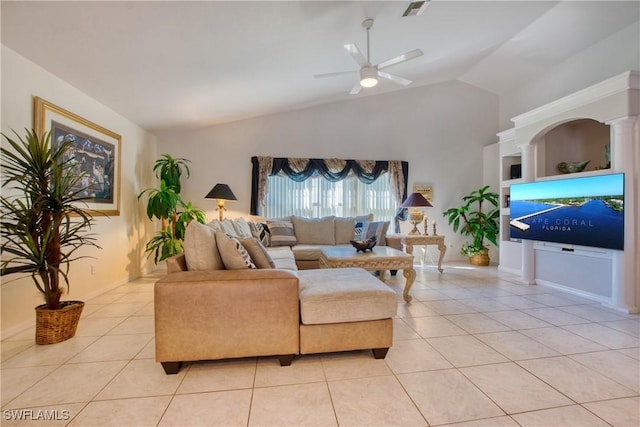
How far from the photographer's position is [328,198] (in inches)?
220

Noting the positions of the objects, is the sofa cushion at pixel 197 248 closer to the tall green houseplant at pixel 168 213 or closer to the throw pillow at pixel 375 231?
the tall green houseplant at pixel 168 213

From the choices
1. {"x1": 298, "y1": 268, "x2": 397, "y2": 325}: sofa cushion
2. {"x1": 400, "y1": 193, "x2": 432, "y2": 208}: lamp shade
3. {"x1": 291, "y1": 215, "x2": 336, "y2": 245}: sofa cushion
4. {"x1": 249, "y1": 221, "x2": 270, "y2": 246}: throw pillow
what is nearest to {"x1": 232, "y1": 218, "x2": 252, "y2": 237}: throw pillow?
{"x1": 249, "y1": 221, "x2": 270, "y2": 246}: throw pillow

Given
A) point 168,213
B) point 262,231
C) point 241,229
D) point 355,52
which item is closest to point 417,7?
point 355,52

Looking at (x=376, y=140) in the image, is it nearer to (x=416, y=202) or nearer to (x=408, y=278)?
(x=416, y=202)

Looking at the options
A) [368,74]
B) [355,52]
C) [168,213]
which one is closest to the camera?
[355,52]

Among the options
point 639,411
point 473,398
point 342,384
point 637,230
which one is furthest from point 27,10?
point 637,230

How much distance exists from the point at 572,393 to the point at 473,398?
58cm

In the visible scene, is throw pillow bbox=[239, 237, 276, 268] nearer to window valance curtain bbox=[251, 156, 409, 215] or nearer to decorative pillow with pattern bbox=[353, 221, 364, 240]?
decorative pillow with pattern bbox=[353, 221, 364, 240]

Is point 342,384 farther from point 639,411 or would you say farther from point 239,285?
point 639,411

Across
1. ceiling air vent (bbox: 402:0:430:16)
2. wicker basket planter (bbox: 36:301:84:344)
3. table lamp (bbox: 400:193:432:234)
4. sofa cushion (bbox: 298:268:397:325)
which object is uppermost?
ceiling air vent (bbox: 402:0:430:16)

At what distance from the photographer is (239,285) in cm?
183

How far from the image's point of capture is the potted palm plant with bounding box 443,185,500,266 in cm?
531

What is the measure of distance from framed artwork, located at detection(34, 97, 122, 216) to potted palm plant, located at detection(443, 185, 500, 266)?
5.45 m

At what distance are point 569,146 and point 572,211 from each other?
1.36 meters
